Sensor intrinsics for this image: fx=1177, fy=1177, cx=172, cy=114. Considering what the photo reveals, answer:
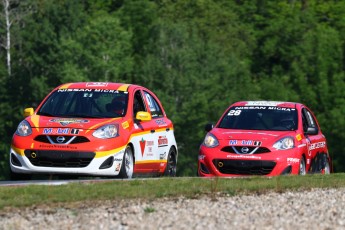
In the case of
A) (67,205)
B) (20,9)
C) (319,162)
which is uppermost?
(67,205)

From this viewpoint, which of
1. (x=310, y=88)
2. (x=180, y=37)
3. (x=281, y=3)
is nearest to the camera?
(x=310, y=88)

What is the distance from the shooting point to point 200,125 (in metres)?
81.6

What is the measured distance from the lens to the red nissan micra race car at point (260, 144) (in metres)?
18.9

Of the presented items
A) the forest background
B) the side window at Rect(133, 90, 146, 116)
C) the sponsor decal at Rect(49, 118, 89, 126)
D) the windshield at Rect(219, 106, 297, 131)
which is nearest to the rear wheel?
the windshield at Rect(219, 106, 297, 131)

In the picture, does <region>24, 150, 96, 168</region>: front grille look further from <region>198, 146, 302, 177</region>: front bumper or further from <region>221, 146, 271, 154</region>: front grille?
<region>221, 146, 271, 154</region>: front grille

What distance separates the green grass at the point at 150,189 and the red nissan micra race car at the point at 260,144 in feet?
6.20

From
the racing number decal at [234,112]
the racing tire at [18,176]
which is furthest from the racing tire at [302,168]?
the racing tire at [18,176]

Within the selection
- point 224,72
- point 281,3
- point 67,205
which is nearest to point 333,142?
point 224,72

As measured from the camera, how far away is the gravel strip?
473 inches

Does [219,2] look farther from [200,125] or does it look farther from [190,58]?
[200,125]

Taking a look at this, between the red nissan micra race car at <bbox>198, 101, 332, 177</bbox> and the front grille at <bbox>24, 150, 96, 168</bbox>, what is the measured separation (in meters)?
2.55

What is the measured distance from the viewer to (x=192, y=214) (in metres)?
12.7

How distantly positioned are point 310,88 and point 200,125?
799 cm

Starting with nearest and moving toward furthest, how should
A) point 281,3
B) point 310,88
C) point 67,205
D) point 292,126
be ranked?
point 67,205, point 292,126, point 310,88, point 281,3
